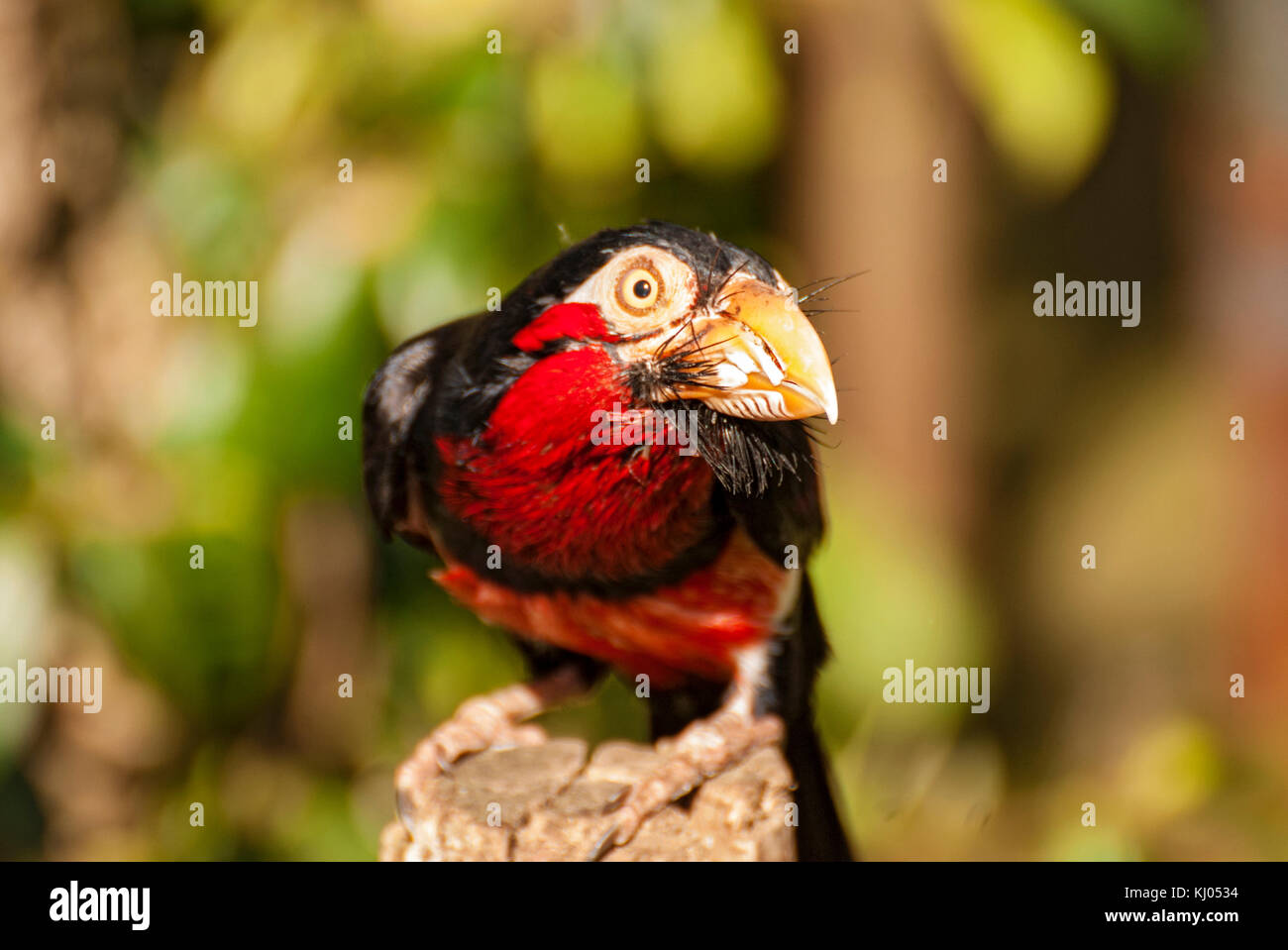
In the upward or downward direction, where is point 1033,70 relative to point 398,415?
upward

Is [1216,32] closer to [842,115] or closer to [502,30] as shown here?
[842,115]

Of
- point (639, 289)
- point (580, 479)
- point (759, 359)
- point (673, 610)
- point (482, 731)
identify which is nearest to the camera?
point (759, 359)

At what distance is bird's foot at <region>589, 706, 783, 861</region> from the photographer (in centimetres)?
190

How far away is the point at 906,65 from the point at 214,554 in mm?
2735

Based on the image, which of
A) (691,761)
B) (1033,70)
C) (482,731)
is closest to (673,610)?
(691,761)

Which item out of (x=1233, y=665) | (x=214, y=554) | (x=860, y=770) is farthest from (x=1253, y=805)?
(x=214, y=554)

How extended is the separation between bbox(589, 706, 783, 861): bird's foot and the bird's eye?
0.79 metres

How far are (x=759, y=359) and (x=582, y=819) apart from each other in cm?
78

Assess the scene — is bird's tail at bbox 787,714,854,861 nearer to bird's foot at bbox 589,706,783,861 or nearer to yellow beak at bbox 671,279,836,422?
bird's foot at bbox 589,706,783,861

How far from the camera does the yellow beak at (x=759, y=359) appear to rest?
1.72 meters

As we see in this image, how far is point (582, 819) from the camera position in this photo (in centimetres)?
187

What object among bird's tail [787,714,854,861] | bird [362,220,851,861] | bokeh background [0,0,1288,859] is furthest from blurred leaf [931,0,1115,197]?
bird's tail [787,714,854,861]

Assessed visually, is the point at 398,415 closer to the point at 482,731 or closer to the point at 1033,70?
the point at 482,731

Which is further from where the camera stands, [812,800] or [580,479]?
[812,800]
